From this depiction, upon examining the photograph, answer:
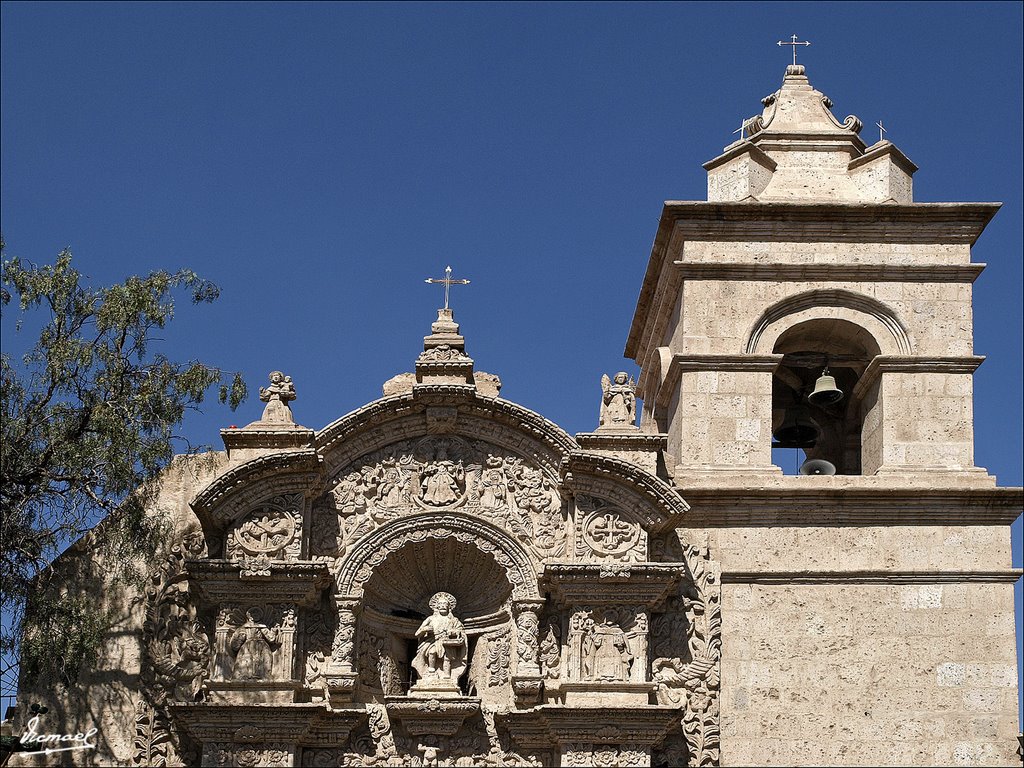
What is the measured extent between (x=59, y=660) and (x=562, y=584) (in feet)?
15.9

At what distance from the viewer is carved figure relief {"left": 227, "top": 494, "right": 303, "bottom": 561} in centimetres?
2119

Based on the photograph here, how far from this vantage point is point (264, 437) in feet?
70.8

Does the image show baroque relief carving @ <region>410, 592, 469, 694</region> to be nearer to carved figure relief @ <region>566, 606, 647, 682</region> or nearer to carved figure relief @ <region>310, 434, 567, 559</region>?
carved figure relief @ <region>310, 434, 567, 559</region>

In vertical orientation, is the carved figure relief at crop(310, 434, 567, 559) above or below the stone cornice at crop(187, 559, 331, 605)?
above

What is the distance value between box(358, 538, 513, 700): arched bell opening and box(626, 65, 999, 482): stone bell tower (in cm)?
227

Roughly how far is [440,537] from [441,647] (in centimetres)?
109

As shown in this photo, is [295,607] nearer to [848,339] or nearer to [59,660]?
[59,660]

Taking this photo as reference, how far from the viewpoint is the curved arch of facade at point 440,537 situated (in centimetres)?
2133

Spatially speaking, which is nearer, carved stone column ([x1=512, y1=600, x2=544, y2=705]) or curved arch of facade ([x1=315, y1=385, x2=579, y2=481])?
carved stone column ([x1=512, y1=600, x2=544, y2=705])

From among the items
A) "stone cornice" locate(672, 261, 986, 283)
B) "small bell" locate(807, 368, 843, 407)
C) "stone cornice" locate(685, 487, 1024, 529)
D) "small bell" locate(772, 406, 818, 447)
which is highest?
"stone cornice" locate(672, 261, 986, 283)

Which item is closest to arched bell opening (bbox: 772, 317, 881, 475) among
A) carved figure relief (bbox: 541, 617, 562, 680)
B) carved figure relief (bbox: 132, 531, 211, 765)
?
carved figure relief (bbox: 541, 617, 562, 680)

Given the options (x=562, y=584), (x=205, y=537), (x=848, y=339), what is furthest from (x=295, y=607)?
(x=848, y=339)

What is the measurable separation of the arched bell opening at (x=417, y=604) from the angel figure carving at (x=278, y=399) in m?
1.79

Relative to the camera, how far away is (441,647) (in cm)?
2127
